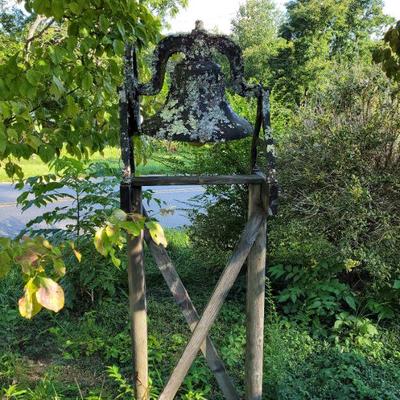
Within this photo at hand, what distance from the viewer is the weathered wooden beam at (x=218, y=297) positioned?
2.15 metres

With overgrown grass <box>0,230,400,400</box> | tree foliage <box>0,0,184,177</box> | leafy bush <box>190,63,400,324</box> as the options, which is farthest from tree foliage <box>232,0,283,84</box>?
tree foliage <box>0,0,184,177</box>

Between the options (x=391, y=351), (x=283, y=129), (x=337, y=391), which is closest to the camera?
(x=337, y=391)

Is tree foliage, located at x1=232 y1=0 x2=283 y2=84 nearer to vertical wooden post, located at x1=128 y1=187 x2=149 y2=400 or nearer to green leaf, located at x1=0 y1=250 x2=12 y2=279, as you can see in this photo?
vertical wooden post, located at x1=128 y1=187 x2=149 y2=400

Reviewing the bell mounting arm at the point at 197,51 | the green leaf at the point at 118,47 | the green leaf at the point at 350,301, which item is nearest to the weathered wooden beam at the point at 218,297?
the bell mounting arm at the point at 197,51

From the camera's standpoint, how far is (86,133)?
92.7 inches

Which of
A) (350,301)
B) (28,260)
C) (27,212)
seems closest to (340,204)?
(350,301)

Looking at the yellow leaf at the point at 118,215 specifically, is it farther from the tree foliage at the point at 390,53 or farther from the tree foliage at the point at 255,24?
the tree foliage at the point at 255,24

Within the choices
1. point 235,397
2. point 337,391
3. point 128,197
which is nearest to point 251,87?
point 128,197

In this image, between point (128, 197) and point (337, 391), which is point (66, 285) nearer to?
point (128, 197)

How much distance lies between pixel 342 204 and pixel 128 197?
7.68 feet

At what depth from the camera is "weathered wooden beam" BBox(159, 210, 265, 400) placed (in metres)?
2.15

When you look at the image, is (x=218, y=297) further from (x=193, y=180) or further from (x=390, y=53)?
(x=390, y=53)

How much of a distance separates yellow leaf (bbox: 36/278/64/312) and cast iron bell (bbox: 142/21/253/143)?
878 mm

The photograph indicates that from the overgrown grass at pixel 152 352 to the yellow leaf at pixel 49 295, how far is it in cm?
160
